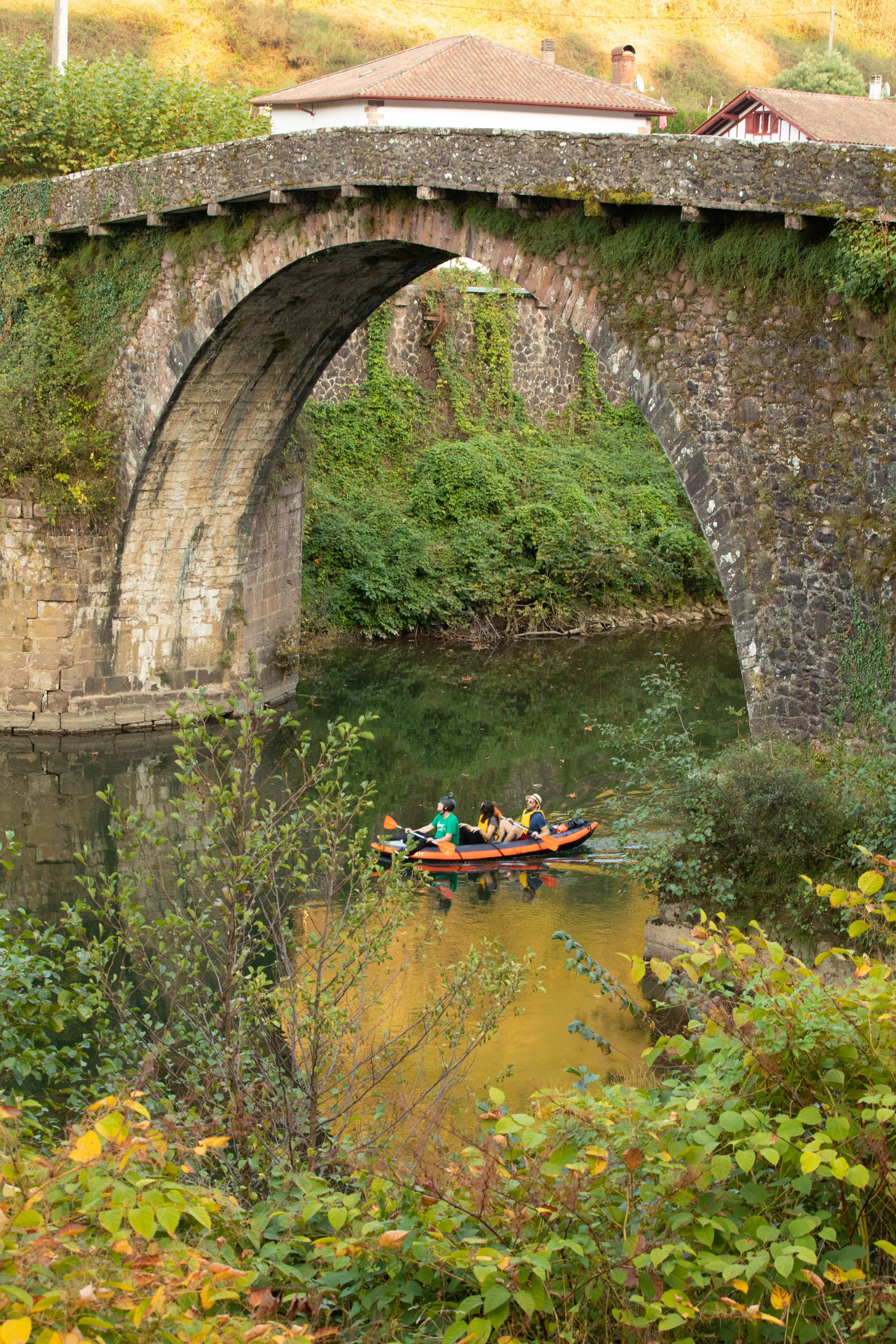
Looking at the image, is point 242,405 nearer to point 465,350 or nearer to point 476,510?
point 476,510

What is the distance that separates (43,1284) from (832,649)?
6574 millimetres

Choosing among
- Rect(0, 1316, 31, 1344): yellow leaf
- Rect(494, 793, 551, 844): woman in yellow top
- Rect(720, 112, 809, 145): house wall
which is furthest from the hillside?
Rect(0, 1316, 31, 1344): yellow leaf

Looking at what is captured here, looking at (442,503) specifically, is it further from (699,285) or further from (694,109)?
(694,109)

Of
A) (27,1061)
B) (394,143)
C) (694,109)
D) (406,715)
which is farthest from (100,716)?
(694,109)

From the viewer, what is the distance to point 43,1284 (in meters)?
2.62

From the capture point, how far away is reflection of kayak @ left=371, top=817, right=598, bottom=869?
35.8 ft

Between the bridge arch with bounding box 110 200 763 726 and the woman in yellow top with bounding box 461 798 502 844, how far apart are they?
353 cm

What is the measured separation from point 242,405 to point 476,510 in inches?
271

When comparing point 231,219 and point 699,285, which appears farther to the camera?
point 231,219

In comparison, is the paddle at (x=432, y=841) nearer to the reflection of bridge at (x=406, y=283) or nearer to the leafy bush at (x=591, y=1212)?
the reflection of bridge at (x=406, y=283)

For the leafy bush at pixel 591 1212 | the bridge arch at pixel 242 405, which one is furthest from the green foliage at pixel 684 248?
the leafy bush at pixel 591 1212

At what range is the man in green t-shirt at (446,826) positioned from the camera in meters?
11.1

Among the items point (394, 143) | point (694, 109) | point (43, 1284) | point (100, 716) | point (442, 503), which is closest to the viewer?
point (43, 1284)

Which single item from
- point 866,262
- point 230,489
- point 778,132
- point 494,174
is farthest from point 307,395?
point 778,132
